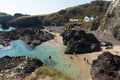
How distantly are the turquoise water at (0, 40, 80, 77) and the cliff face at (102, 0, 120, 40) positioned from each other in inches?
951

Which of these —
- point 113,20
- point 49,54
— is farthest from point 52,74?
point 113,20

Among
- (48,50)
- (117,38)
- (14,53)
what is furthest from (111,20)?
(14,53)

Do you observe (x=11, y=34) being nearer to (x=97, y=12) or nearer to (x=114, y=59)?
(x=97, y=12)

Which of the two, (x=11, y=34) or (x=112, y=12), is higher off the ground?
(x=112, y=12)

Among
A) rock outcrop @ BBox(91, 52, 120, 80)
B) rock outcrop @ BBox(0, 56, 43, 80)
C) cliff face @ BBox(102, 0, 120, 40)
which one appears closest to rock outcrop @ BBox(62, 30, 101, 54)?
cliff face @ BBox(102, 0, 120, 40)

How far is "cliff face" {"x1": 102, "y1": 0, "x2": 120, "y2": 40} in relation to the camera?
334 ft

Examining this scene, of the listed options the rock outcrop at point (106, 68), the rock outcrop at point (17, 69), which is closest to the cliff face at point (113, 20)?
the rock outcrop at point (106, 68)

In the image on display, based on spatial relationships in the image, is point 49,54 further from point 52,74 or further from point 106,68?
point 106,68

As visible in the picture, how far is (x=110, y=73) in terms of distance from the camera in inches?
1959

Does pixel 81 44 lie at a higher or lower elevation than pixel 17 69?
higher

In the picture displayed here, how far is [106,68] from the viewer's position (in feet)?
171

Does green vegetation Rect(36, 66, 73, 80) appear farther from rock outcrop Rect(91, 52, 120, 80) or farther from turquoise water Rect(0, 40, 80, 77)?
turquoise water Rect(0, 40, 80, 77)

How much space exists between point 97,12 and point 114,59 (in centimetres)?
14154

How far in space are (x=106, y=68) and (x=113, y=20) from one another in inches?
2404
